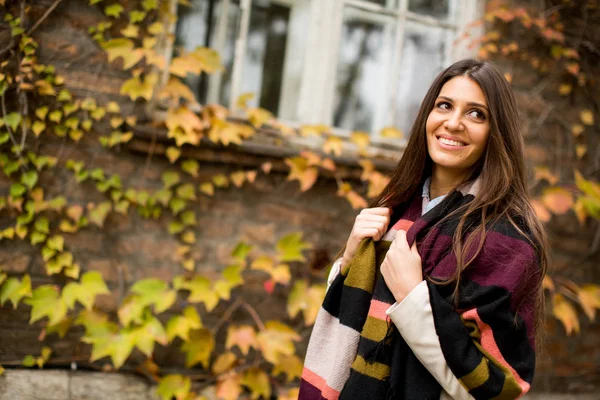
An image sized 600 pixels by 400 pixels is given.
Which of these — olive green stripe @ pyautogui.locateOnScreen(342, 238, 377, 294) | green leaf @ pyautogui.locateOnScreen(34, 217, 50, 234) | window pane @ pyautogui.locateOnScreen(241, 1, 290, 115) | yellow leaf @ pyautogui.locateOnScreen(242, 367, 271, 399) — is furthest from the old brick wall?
olive green stripe @ pyautogui.locateOnScreen(342, 238, 377, 294)

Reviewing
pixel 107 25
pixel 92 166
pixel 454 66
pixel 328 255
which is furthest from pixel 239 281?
pixel 454 66

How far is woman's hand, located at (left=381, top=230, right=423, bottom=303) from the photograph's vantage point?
133 centimetres

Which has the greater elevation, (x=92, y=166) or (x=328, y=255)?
(x=92, y=166)

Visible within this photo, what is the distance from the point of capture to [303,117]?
3.21 m

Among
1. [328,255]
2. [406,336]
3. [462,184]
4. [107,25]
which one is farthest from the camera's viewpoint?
[328,255]

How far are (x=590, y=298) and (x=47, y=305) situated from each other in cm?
326

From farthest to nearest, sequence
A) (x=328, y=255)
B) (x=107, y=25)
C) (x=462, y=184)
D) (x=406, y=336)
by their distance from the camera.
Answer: (x=328, y=255) < (x=107, y=25) < (x=462, y=184) < (x=406, y=336)

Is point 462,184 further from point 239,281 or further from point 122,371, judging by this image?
point 122,371

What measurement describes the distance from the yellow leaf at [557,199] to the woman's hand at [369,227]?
2.11 metres

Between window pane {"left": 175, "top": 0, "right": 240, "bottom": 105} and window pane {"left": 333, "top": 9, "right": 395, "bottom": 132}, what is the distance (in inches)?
27.9

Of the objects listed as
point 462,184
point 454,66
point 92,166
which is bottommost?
point 92,166

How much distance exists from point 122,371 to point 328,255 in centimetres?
131

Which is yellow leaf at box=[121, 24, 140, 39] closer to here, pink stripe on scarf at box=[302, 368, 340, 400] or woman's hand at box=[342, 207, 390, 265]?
woman's hand at box=[342, 207, 390, 265]

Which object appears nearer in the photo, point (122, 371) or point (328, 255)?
point (122, 371)
